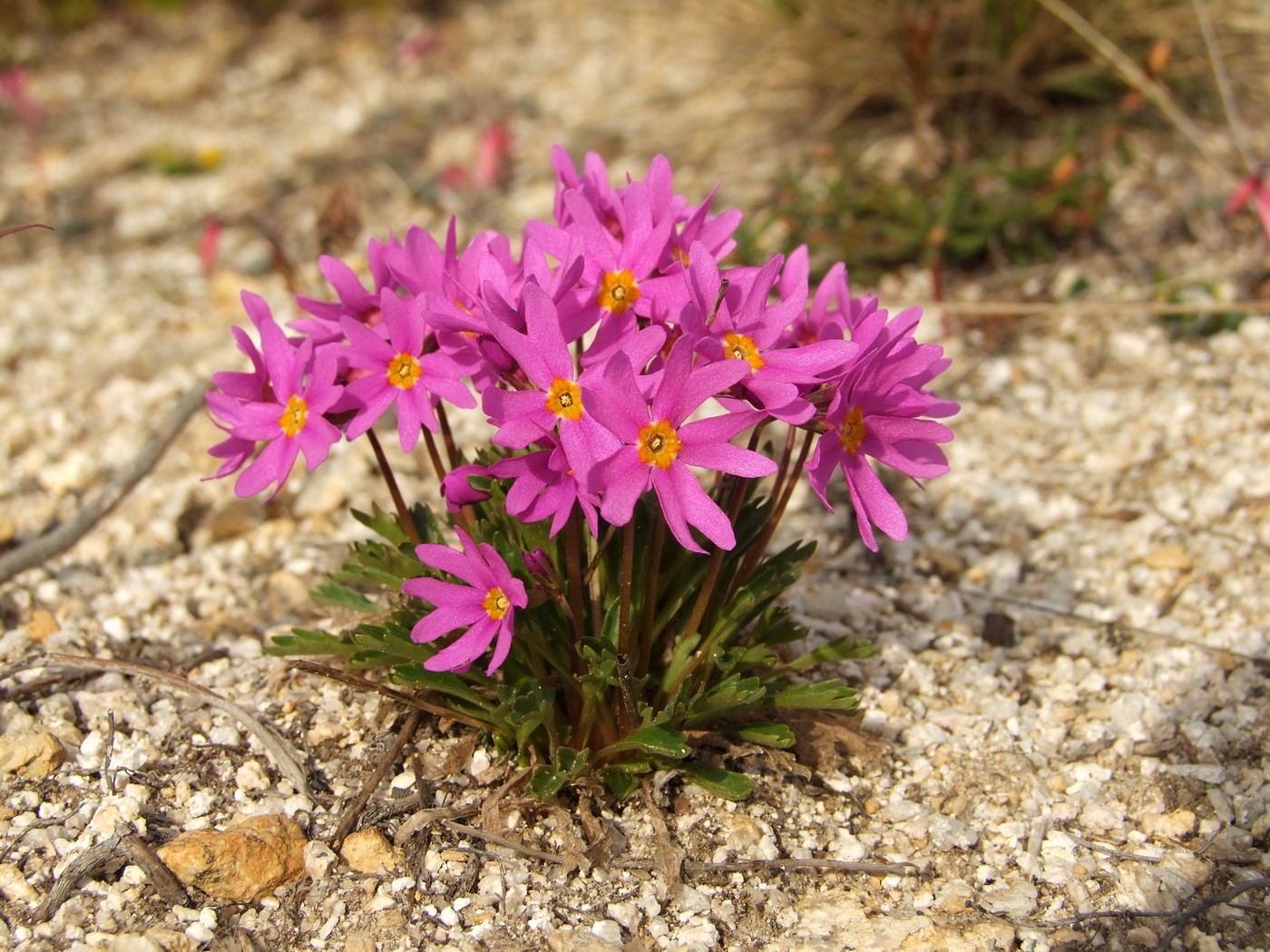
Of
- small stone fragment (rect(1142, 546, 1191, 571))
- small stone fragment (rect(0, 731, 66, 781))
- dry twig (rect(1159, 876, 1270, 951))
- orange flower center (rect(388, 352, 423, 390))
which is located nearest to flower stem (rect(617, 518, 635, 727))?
orange flower center (rect(388, 352, 423, 390))

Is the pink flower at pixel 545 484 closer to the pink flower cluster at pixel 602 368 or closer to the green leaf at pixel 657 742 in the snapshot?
the pink flower cluster at pixel 602 368

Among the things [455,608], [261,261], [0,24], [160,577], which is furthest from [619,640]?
[0,24]

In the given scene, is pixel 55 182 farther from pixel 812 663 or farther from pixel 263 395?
pixel 812 663

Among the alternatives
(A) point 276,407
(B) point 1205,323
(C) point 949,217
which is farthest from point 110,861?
(B) point 1205,323

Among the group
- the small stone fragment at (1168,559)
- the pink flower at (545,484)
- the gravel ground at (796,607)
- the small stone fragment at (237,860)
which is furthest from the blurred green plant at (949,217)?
the small stone fragment at (237,860)

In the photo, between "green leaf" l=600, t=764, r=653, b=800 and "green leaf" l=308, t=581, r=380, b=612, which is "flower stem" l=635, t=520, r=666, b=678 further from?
"green leaf" l=308, t=581, r=380, b=612

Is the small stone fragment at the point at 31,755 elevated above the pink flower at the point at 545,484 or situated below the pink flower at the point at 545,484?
below
